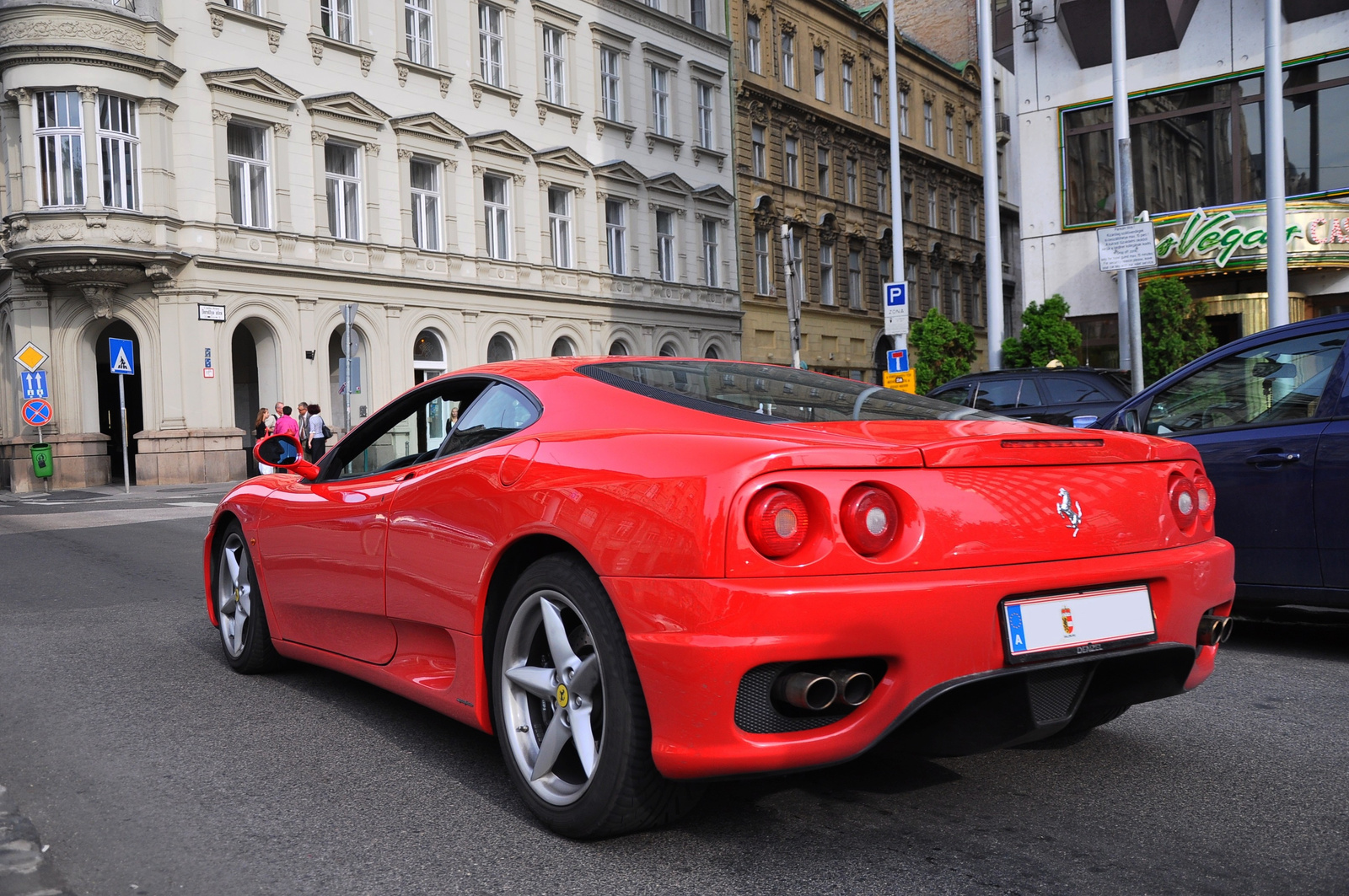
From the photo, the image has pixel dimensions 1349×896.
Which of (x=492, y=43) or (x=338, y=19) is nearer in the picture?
(x=338, y=19)

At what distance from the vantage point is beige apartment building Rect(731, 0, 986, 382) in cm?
4116

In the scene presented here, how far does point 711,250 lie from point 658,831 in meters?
37.0

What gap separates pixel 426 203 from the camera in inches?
1188

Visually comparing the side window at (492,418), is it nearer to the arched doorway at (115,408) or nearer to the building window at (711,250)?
the arched doorway at (115,408)

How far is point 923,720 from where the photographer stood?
9.32ft

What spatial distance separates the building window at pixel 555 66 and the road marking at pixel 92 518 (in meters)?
18.7

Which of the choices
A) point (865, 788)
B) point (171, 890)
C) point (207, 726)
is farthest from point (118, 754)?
point (865, 788)

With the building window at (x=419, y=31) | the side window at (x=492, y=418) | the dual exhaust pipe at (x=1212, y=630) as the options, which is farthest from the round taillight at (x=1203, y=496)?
the building window at (x=419, y=31)

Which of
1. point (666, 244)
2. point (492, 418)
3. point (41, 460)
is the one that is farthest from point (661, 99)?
point (492, 418)

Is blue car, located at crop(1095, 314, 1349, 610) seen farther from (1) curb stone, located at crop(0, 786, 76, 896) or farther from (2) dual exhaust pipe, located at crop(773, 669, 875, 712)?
(1) curb stone, located at crop(0, 786, 76, 896)

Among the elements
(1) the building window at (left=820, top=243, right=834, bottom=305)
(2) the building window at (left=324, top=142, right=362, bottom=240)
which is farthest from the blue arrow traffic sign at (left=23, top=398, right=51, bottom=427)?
(1) the building window at (left=820, top=243, right=834, bottom=305)

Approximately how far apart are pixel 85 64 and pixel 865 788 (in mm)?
25192

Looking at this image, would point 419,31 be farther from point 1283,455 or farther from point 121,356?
point 1283,455

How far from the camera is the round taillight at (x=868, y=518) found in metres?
2.78
